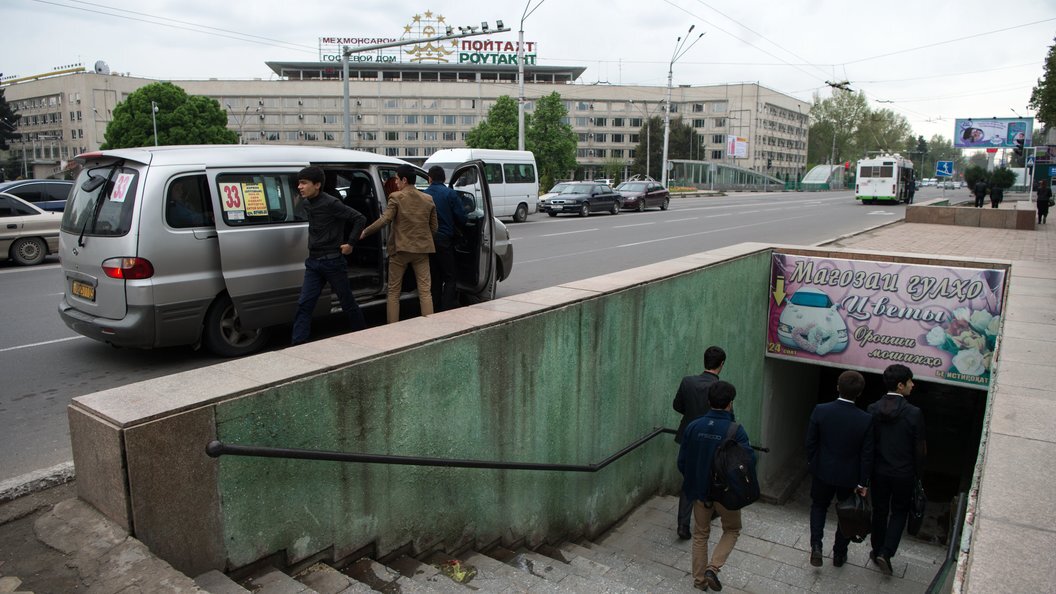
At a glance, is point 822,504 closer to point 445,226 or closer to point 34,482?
point 445,226

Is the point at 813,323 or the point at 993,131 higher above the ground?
the point at 993,131

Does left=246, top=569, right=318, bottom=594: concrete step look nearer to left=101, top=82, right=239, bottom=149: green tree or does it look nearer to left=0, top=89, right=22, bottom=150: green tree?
left=101, top=82, right=239, bottom=149: green tree

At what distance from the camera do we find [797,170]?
A: 125m

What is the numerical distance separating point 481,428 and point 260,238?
3130 millimetres

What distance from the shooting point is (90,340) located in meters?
7.66

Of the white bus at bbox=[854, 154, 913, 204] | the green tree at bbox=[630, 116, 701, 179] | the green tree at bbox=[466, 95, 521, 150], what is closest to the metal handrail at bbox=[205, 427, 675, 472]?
the white bus at bbox=[854, 154, 913, 204]

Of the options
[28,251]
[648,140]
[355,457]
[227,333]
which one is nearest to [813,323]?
[227,333]

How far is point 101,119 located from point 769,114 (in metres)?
94.3

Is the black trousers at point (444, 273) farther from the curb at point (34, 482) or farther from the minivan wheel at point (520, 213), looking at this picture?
the minivan wheel at point (520, 213)

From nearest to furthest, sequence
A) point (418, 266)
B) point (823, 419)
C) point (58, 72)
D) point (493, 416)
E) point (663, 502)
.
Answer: point (493, 416) < point (823, 419) < point (418, 266) < point (663, 502) < point (58, 72)

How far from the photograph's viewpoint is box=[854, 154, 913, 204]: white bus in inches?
1624

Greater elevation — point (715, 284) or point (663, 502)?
point (715, 284)

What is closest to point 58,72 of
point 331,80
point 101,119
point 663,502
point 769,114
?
point 101,119

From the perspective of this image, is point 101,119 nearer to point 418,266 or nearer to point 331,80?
point 331,80
